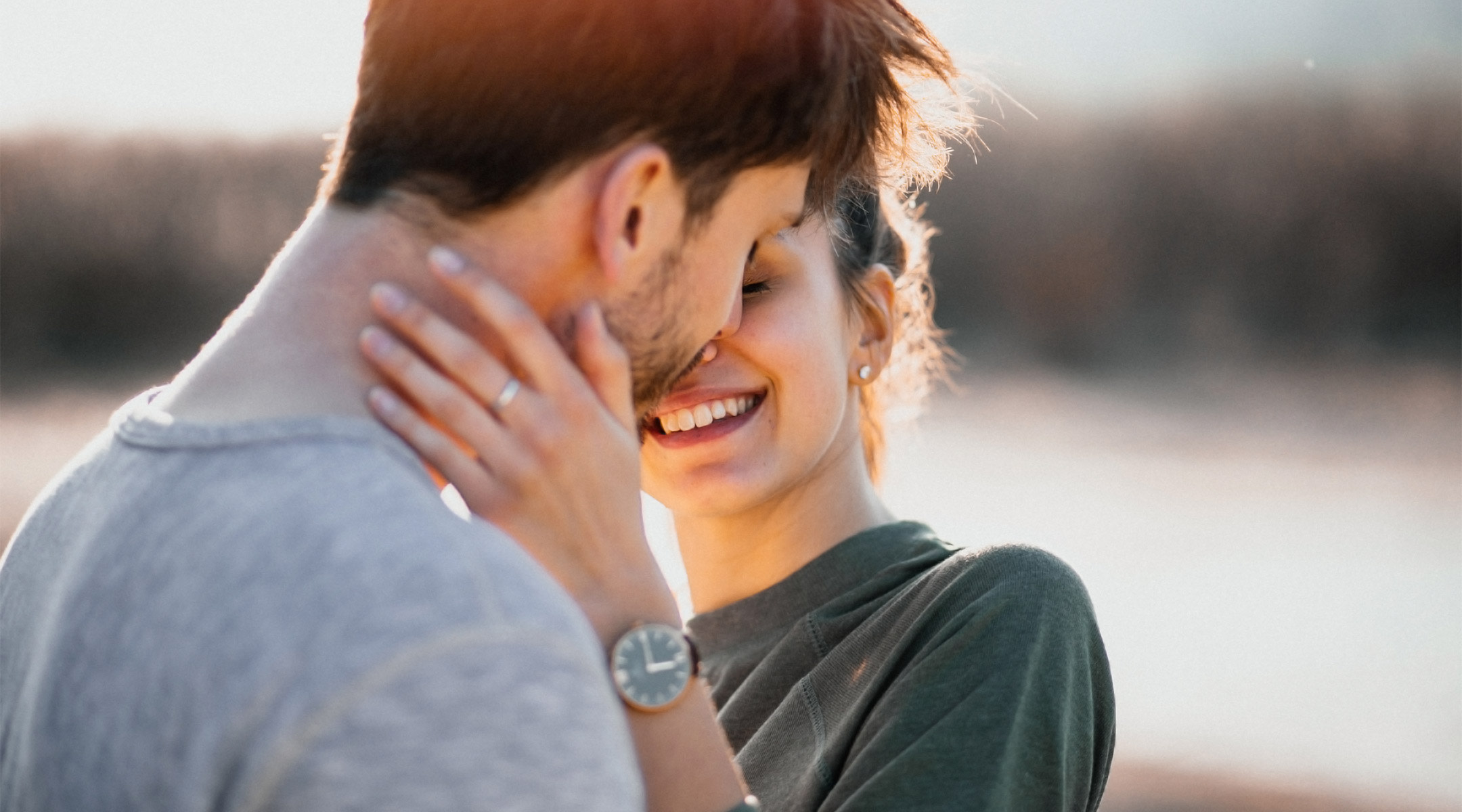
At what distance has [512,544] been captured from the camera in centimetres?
92

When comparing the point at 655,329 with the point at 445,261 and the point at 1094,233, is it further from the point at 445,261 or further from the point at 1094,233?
the point at 1094,233

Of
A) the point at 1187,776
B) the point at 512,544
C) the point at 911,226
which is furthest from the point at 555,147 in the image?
the point at 1187,776

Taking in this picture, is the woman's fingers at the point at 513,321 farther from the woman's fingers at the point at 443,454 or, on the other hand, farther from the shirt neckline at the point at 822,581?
the shirt neckline at the point at 822,581

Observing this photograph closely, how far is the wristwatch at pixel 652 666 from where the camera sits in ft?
3.91

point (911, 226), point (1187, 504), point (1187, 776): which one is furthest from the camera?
point (1187, 504)

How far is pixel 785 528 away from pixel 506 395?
0.86m

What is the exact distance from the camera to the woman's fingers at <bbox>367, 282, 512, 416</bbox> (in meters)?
1.05

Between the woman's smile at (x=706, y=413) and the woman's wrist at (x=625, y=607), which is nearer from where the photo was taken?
the woman's wrist at (x=625, y=607)

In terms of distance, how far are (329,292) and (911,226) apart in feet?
4.80

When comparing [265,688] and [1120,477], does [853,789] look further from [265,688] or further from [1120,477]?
[1120,477]

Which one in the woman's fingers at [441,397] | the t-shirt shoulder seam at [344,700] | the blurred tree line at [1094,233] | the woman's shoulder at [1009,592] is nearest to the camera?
the t-shirt shoulder seam at [344,700]

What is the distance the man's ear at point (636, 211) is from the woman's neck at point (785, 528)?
85 centimetres

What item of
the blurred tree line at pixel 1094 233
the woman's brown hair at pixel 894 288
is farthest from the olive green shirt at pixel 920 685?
the blurred tree line at pixel 1094 233

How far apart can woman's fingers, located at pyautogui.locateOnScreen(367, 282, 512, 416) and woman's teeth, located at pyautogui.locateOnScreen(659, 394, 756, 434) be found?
0.76 metres
